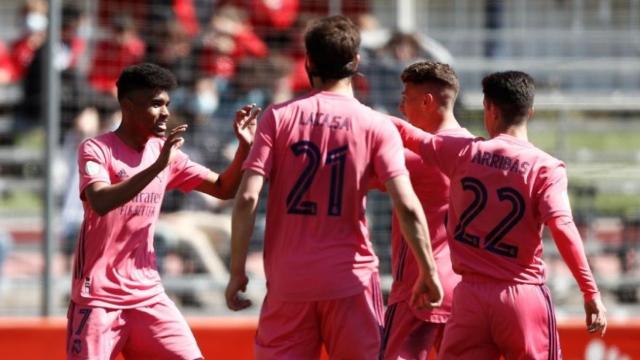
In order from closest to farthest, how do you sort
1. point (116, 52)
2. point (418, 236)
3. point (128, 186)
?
point (418, 236)
point (128, 186)
point (116, 52)

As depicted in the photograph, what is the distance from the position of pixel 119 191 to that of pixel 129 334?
0.91m

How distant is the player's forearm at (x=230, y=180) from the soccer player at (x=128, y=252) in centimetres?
4

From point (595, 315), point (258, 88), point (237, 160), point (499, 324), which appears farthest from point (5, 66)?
point (595, 315)

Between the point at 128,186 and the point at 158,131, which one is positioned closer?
the point at 128,186

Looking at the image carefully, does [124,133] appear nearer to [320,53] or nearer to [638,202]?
[320,53]

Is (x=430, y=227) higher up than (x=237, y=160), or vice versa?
(x=237, y=160)

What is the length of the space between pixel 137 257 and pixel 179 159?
25.4 inches

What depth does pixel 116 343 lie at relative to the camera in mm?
6793

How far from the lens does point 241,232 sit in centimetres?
590

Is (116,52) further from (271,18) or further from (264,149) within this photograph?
(264,149)

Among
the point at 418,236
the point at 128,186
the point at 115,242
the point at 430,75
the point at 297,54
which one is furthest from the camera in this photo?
the point at 297,54

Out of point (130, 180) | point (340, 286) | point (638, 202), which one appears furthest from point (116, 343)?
point (638, 202)

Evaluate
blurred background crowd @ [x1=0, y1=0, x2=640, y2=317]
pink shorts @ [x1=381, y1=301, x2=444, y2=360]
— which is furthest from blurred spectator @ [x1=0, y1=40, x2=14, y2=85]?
pink shorts @ [x1=381, y1=301, x2=444, y2=360]

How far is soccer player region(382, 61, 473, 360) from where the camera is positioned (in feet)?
22.8
